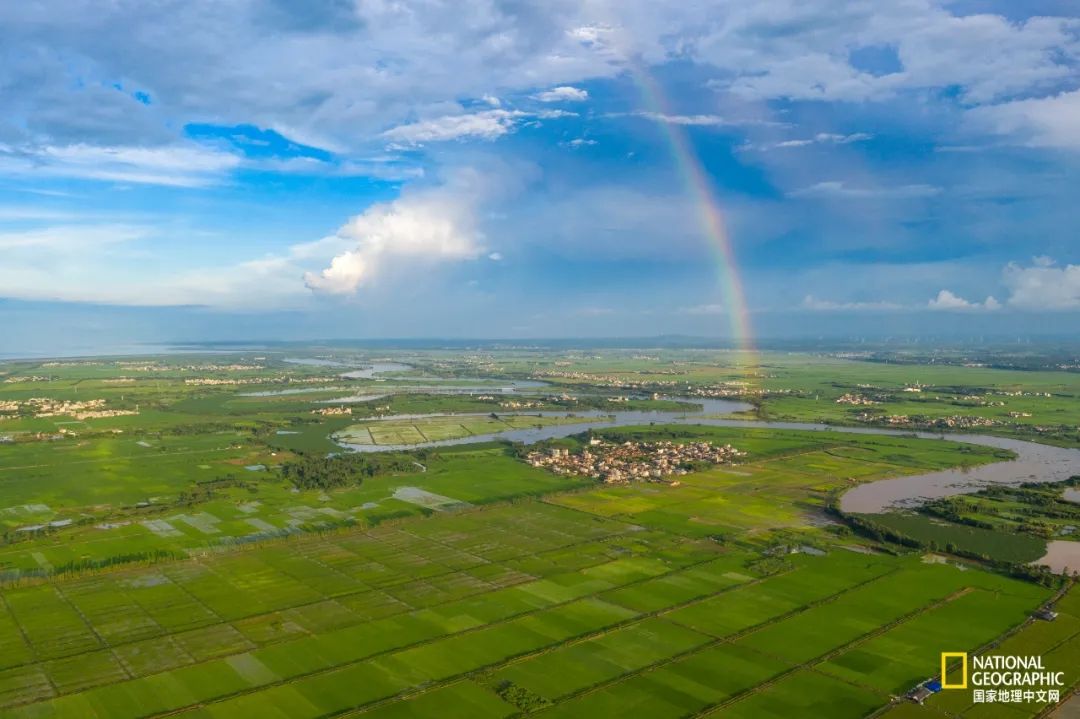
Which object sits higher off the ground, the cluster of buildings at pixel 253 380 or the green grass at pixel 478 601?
the cluster of buildings at pixel 253 380

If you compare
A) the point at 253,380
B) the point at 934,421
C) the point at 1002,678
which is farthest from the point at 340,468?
the point at 253,380

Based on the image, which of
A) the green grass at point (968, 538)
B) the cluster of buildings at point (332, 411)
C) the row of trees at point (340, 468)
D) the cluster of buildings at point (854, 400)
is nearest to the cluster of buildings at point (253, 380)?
the cluster of buildings at point (332, 411)

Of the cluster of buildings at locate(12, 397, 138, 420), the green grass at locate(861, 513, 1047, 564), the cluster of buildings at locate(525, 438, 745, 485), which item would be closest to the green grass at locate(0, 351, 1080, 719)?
the green grass at locate(861, 513, 1047, 564)

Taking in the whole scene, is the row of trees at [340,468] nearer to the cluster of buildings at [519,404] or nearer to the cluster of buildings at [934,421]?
the cluster of buildings at [519,404]

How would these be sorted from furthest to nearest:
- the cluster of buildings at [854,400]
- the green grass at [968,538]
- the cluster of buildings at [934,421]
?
1. the cluster of buildings at [854,400]
2. the cluster of buildings at [934,421]
3. the green grass at [968,538]

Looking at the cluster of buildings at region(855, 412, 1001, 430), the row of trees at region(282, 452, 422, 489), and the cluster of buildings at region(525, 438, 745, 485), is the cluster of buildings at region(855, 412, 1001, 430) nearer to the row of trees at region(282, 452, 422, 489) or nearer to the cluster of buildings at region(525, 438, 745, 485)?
the cluster of buildings at region(525, 438, 745, 485)

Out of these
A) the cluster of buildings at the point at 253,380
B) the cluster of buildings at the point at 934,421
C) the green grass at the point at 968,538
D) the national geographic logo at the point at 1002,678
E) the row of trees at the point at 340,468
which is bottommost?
the national geographic logo at the point at 1002,678

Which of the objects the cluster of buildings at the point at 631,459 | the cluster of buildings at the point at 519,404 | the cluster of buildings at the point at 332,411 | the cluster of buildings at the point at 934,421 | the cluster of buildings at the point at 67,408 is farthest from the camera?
the cluster of buildings at the point at 519,404

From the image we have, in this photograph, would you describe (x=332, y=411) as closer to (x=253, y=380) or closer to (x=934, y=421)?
(x=253, y=380)
